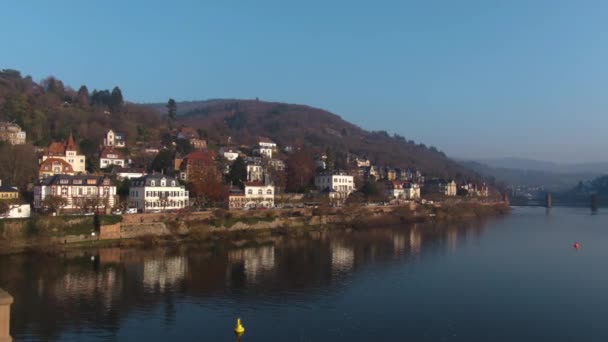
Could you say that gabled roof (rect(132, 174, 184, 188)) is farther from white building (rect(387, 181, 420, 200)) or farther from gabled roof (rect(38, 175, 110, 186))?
white building (rect(387, 181, 420, 200))

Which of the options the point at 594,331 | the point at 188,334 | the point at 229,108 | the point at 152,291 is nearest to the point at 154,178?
the point at 152,291

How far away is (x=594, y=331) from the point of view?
14367 mm

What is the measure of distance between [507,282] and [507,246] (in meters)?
10.7

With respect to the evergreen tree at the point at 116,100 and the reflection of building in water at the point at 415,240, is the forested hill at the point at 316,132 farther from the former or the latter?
the reflection of building in water at the point at 415,240

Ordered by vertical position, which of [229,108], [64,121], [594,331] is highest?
[229,108]

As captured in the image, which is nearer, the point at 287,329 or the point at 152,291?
the point at 287,329

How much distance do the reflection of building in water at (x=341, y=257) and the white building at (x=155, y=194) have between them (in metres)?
10.4

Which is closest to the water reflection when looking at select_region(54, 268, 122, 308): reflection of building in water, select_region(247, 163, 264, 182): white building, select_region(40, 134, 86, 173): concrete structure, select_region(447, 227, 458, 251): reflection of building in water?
select_region(54, 268, 122, 308): reflection of building in water

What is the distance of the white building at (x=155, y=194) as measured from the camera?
3209cm

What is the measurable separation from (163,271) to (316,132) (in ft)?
315

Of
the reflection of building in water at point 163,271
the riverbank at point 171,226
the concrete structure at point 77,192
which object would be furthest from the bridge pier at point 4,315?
the concrete structure at point 77,192

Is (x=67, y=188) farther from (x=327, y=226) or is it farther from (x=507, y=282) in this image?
(x=507, y=282)

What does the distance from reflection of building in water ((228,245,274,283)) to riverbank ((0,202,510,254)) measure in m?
3.47

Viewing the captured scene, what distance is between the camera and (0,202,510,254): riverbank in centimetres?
2414
